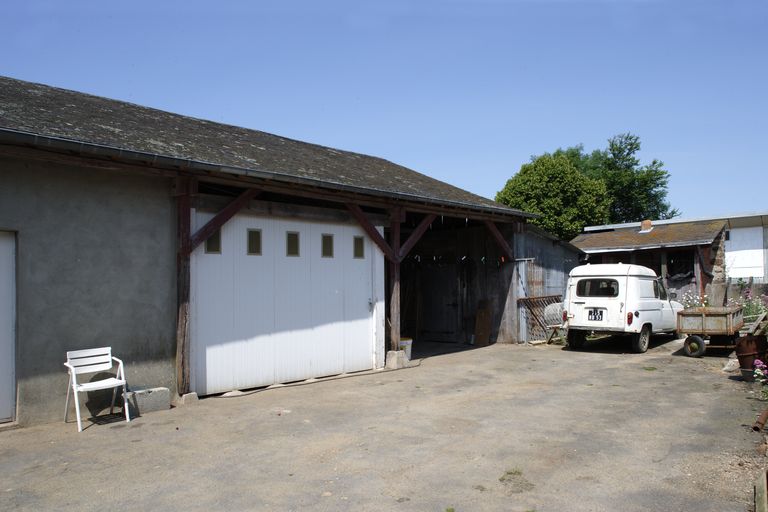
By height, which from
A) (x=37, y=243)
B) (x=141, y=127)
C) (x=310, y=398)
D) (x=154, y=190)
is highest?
(x=141, y=127)

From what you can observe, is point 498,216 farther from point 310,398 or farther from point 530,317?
point 310,398

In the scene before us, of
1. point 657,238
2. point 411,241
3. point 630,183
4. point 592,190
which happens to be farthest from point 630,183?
point 411,241

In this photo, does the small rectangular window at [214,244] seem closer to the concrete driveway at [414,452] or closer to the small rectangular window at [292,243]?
the small rectangular window at [292,243]

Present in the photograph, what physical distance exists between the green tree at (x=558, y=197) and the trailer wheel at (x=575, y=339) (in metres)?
16.8

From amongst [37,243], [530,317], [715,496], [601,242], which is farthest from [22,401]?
[601,242]

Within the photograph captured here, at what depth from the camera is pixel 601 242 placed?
21.0 meters

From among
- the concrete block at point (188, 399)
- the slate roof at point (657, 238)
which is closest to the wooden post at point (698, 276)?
the slate roof at point (657, 238)

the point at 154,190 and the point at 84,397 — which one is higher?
the point at 154,190

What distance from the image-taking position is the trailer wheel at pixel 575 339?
44.0 feet

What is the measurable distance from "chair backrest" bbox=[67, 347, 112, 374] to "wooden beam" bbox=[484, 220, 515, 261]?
31.4 feet

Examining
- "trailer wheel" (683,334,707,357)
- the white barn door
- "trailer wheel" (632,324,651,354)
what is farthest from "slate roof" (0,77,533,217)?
"trailer wheel" (683,334,707,357)

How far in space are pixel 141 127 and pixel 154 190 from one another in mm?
1499

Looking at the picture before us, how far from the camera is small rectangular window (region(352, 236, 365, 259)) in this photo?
1058 centimetres

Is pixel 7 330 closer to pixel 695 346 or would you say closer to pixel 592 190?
pixel 695 346
